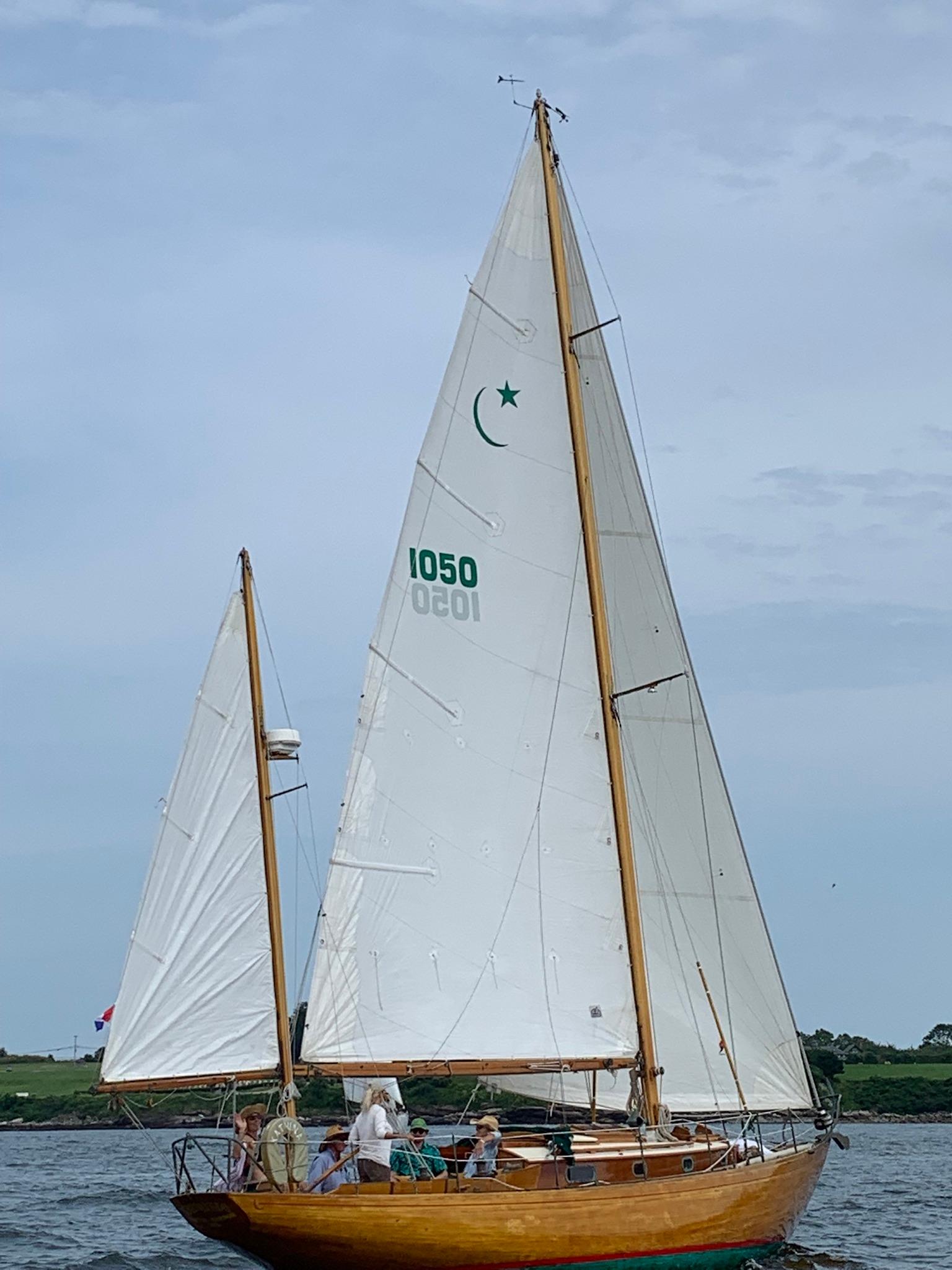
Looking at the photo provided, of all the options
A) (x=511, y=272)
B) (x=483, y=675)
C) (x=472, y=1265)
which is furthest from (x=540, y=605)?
(x=472, y=1265)

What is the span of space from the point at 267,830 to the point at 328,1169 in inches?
247

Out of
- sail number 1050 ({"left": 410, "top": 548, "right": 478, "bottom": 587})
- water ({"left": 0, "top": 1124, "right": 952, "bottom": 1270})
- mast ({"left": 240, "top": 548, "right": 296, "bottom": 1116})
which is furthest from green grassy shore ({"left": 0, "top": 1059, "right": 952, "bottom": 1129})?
sail number 1050 ({"left": 410, "top": 548, "right": 478, "bottom": 587})

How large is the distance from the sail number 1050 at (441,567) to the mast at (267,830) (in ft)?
10.8

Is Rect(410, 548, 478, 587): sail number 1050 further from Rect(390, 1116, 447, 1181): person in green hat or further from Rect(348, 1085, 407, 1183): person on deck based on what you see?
Rect(390, 1116, 447, 1181): person in green hat

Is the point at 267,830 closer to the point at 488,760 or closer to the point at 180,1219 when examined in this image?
the point at 488,760

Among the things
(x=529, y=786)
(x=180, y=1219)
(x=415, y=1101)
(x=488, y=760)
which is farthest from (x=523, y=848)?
(x=415, y=1101)

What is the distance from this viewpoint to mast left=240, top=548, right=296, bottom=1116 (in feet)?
86.8

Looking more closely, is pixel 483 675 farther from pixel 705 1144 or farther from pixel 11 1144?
pixel 11 1144

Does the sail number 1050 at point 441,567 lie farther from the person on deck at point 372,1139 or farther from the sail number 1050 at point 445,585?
the person on deck at point 372,1139

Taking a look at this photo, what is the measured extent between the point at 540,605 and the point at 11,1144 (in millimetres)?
58957

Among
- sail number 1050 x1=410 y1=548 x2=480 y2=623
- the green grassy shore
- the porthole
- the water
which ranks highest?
sail number 1050 x1=410 y1=548 x2=480 y2=623

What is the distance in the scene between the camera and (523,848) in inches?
1011

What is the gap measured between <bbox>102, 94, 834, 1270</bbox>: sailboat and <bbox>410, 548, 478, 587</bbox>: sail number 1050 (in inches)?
1.6

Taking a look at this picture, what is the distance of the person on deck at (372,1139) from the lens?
72.5 feet
